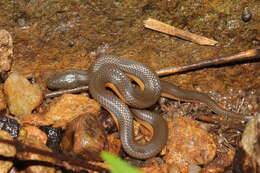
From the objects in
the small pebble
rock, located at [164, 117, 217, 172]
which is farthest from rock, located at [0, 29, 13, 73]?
the small pebble

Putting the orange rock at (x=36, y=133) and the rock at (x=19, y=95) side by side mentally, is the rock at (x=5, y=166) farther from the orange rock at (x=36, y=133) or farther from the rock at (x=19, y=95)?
the rock at (x=19, y=95)

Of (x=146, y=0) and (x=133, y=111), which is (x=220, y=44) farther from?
(x=133, y=111)

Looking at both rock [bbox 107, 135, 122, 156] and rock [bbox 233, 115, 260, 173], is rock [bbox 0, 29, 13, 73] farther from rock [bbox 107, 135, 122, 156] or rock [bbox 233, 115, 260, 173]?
rock [bbox 233, 115, 260, 173]

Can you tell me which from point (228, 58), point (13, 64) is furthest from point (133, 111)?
point (13, 64)

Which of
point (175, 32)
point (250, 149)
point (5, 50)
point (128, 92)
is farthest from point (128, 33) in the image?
point (250, 149)

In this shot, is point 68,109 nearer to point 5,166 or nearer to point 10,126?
point 10,126

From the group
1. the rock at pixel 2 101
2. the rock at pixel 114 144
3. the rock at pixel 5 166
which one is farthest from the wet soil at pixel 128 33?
the rock at pixel 5 166
